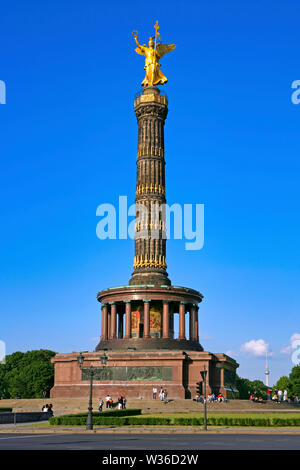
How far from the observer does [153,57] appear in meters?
71.6

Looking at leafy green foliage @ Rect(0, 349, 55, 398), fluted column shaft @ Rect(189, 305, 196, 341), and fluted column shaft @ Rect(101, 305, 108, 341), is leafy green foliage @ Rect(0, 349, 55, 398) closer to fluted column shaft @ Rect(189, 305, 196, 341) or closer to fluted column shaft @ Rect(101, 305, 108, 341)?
fluted column shaft @ Rect(101, 305, 108, 341)

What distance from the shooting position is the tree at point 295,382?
105 m

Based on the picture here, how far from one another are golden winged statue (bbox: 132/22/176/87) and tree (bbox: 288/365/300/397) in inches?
2399

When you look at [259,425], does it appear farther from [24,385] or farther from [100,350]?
[24,385]

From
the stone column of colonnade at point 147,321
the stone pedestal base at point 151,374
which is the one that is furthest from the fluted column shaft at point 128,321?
the stone pedestal base at point 151,374

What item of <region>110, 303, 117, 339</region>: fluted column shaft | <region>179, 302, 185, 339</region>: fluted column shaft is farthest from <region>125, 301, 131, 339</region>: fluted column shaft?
<region>179, 302, 185, 339</region>: fluted column shaft

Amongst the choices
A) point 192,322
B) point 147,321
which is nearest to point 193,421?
point 147,321

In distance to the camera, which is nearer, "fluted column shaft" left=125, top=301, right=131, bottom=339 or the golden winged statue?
"fluted column shaft" left=125, top=301, right=131, bottom=339

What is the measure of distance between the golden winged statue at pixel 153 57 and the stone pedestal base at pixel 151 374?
3253 cm

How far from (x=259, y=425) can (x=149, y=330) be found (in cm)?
2890

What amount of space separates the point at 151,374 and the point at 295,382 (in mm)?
58399

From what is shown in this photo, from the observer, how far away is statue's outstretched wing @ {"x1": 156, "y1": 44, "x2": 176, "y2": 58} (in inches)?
2830

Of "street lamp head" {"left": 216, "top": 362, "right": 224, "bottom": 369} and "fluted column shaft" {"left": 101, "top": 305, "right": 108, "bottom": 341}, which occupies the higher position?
"fluted column shaft" {"left": 101, "top": 305, "right": 108, "bottom": 341}
